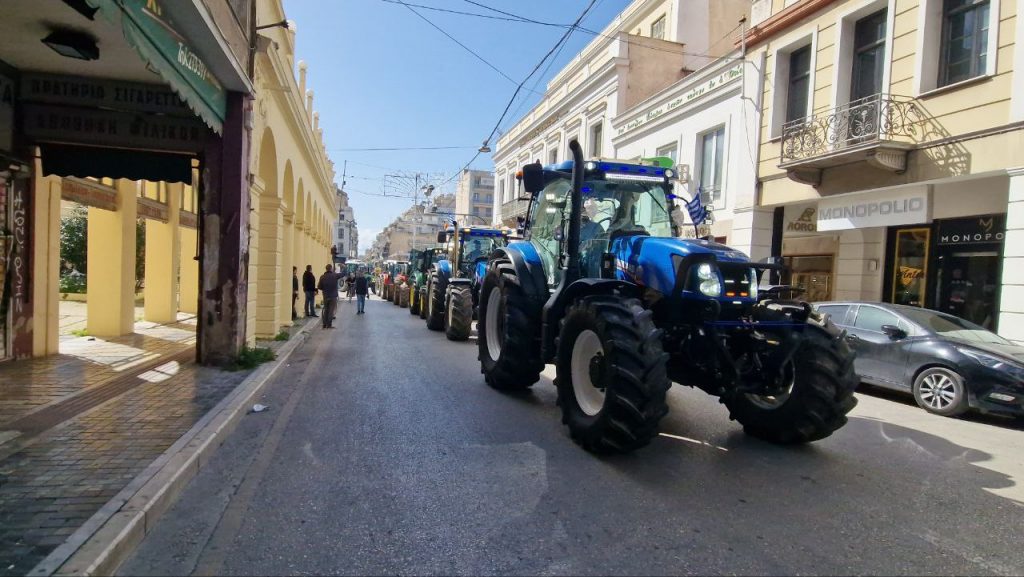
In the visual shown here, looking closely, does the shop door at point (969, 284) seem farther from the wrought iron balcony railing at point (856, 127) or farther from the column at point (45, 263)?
the column at point (45, 263)

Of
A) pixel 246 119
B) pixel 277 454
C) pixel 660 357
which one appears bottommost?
pixel 277 454

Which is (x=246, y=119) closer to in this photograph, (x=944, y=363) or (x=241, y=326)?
(x=241, y=326)

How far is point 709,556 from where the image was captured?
130 inches

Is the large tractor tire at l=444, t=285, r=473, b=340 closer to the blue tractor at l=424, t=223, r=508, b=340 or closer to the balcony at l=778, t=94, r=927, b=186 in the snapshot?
the blue tractor at l=424, t=223, r=508, b=340

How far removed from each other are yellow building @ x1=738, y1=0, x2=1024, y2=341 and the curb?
11540mm

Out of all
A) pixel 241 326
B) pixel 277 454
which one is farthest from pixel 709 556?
pixel 241 326

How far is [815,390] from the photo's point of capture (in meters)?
5.03

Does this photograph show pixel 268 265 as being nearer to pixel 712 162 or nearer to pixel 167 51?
pixel 167 51

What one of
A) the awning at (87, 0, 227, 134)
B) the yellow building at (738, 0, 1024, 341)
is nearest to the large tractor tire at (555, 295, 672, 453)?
the awning at (87, 0, 227, 134)

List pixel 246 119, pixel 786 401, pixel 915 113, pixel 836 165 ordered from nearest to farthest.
→ pixel 786 401 → pixel 246 119 → pixel 915 113 → pixel 836 165

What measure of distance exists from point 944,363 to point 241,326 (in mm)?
9470

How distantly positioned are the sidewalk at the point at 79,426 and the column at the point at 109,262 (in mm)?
1555

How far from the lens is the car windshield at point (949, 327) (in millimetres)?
7996

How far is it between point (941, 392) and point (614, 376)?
5.58 meters
